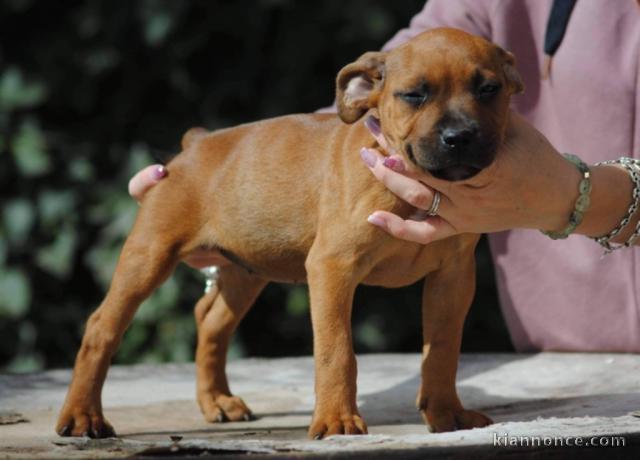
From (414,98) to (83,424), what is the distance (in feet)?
4.83

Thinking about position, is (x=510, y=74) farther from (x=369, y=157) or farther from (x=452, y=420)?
(x=452, y=420)

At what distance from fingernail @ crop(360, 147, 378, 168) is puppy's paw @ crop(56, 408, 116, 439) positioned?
47.5 inches

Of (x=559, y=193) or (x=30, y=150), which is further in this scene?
(x=30, y=150)

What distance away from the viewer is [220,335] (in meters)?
4.52

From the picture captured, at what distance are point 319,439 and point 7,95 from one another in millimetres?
3178

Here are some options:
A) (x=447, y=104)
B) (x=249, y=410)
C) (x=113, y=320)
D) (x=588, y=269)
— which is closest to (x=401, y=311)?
(x=588, y=269)

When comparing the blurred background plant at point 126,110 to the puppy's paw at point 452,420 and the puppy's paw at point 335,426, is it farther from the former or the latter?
the puppy's paw at point 335,426

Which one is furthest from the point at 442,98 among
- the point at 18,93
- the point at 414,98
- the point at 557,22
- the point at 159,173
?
the point at 18,93

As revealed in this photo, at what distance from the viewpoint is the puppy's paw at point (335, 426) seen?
3.34m

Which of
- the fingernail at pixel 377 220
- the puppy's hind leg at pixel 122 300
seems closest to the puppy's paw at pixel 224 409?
the puppy's hind leg at pixel 122 300

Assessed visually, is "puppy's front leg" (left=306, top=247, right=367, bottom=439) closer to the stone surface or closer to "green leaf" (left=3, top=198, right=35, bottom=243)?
the stone surface

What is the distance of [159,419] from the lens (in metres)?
4.21

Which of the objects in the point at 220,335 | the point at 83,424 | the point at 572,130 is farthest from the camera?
the point at 572,130

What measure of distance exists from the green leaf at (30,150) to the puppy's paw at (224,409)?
74.9 inches
